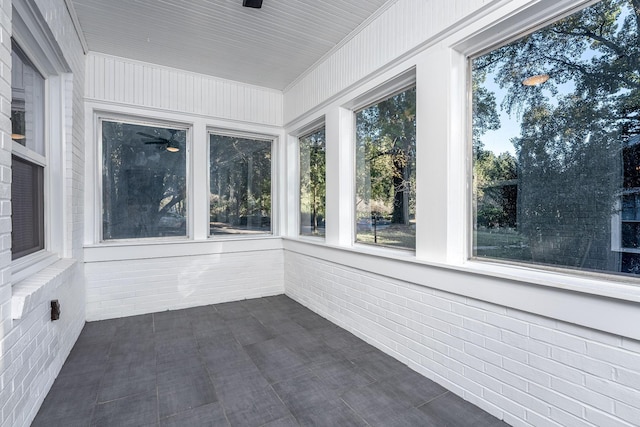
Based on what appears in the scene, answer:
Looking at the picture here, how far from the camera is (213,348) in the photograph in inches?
107

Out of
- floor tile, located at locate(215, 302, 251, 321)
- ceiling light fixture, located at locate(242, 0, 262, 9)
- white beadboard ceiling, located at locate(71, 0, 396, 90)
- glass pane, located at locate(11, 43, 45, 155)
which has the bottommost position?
floor tile, located at locate(215, 302, 251, 321)

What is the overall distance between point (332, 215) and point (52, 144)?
2.49 meters

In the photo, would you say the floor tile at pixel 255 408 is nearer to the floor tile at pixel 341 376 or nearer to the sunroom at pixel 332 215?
the sunroom at pixel 332 215

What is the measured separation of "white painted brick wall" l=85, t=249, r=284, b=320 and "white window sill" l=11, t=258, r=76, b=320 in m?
1.08

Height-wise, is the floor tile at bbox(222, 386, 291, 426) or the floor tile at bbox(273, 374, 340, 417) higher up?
the floor tile at bbox(273, 374, 340, 417)

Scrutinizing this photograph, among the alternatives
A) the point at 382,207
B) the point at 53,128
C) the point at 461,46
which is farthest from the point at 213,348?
the point at 461,46

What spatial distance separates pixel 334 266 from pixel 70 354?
2.38 meters

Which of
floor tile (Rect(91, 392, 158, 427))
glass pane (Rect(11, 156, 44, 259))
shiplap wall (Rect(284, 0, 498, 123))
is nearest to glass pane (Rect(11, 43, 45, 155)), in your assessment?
glass pane (Rect(11, 156, 44, 259))

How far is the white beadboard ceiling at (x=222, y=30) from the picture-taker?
102 inches

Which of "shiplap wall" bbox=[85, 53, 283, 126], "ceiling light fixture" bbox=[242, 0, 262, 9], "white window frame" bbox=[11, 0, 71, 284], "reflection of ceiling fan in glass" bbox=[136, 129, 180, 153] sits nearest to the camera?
"white window frame" bbox=[11, 0, 71, 284]

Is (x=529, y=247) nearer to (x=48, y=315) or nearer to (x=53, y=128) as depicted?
(x=48, y=315)

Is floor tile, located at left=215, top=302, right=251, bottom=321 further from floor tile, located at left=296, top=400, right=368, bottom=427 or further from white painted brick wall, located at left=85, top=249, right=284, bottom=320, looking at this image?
floor tile, located at left=296, top=400, right=368, bottom=427

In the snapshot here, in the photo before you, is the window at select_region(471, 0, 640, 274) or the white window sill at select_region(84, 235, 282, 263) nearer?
the window at select_region(471, 0, 640, 274)

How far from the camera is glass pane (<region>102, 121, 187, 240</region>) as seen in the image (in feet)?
11.6
